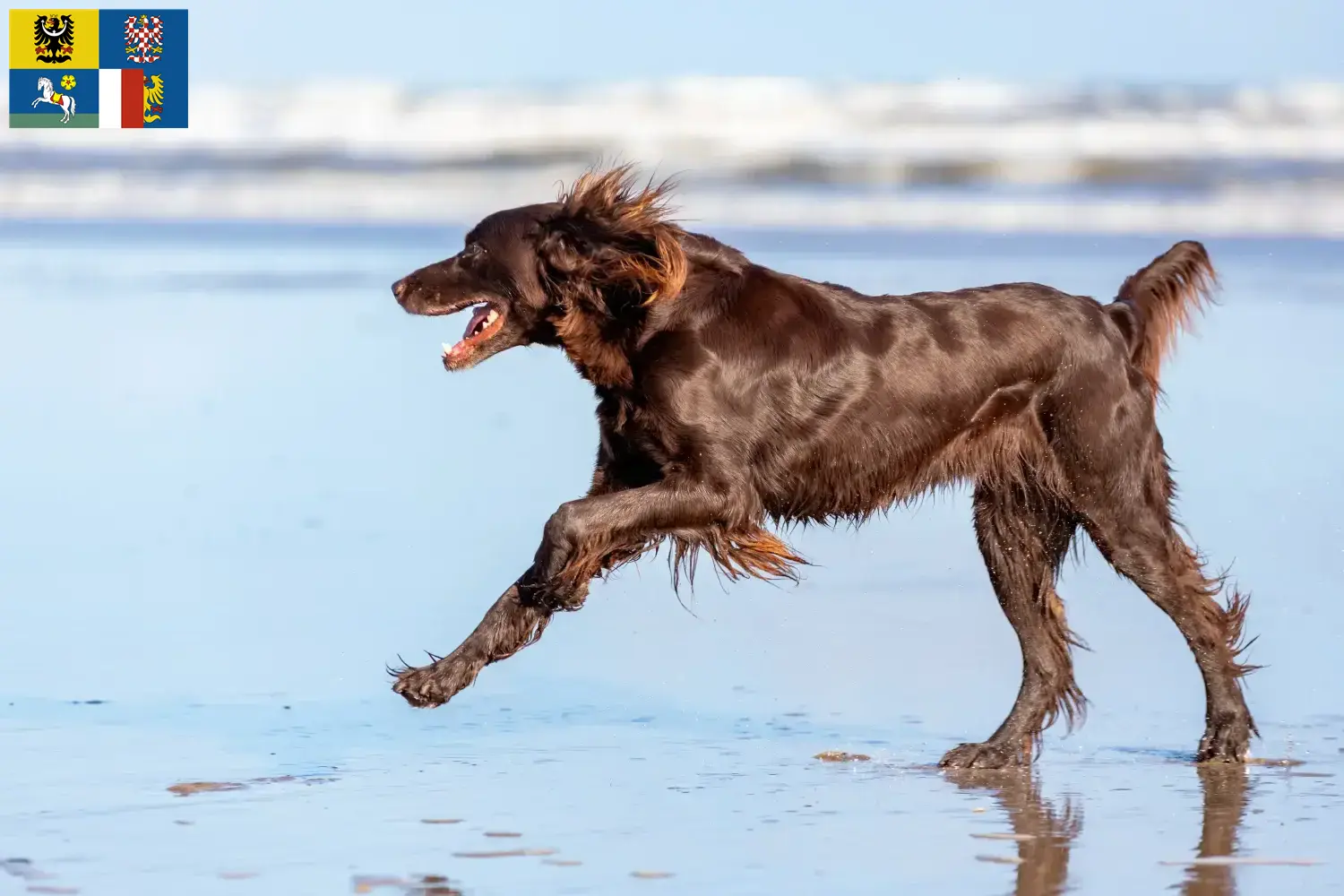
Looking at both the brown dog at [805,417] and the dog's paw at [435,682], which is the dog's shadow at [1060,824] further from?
the dog's paw at [435,682]

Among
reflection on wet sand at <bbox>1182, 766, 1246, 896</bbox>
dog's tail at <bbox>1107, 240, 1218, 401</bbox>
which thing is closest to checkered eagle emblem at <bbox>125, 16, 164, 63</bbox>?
dog's tail at <bbox>1107, 240, 1218, 401</bbox>

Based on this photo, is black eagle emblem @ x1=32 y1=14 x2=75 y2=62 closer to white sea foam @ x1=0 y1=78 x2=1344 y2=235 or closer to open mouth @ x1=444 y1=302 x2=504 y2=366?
white sea foam @ x1=0 y1=78 x2=1344 y2=235

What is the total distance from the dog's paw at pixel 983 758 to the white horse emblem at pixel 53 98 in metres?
16.1

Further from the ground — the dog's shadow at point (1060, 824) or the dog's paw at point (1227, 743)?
the dog's paw at point (1227, 743)

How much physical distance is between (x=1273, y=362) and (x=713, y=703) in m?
7.17

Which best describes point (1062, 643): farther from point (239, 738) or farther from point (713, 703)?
point (239, 738)

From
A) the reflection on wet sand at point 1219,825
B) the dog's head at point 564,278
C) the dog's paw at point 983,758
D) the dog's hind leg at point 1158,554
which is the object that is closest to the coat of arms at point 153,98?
the dog's head at point 564,278

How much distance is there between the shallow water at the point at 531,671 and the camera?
5.00m

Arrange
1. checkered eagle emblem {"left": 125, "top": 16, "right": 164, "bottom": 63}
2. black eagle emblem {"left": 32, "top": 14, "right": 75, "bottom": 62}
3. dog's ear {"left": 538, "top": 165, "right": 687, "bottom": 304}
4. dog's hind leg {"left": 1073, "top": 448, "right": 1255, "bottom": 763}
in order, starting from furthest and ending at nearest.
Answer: black eagle emblem {"left": 32, "top": 14, "right": 75, "bottom": 62}, checkered eagle emblem {"left": 125, "top": 16, "right": 164, "bottom": 63}, dog's hind leg {"left": 1073, "top": 448, "right": 1255, "bottom": 763}, dog's ear {"left": 538, "top": 165, "right": 687, "bottom": 304}

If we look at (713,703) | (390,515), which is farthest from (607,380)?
(390,515)

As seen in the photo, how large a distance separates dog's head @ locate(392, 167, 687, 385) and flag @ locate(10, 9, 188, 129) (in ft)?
40.8

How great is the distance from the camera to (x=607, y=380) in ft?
20.4

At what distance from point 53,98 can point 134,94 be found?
1.50 metres

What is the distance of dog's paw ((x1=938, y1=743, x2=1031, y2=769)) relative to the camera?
6.04m
